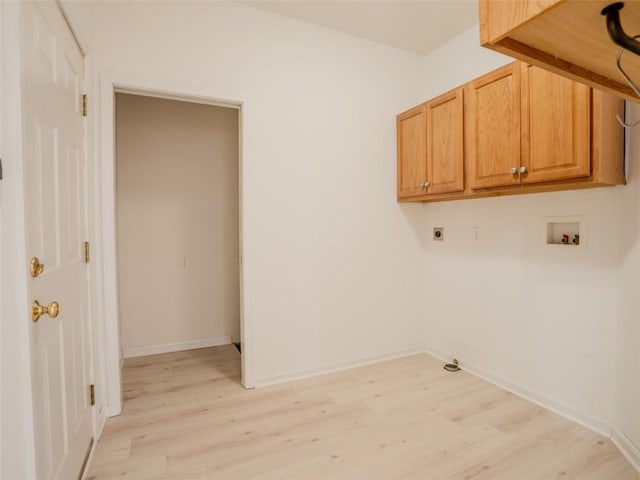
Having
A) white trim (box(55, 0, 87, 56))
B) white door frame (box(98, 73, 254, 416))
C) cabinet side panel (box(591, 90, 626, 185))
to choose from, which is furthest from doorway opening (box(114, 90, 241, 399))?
cabinet side panel (box(591, 90, 626, 185))

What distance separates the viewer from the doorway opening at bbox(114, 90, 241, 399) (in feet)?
10.9

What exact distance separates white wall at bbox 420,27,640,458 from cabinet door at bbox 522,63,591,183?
0.62ft

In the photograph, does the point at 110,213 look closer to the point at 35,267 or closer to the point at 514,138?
the point at 35,267

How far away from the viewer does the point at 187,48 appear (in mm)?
2354

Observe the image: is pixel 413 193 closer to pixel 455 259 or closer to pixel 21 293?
pixel 455 259

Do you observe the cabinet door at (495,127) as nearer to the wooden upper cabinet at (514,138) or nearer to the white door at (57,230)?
the wooden upper cabinet at (514,138)

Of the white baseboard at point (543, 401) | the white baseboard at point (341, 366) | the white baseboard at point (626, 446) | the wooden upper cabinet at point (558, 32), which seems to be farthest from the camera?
the white baseboard at point (341, 366)

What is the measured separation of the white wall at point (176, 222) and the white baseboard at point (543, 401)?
7.74 ft

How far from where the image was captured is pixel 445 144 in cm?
258

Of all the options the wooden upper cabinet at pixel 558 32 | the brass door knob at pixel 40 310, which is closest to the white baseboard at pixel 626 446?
the wooden upper cabinet at pixel 558 32

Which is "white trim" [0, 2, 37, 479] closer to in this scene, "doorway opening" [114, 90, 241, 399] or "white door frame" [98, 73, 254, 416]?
"white door frame" [98, 73, 254, 416]

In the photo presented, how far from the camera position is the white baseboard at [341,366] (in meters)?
2.66

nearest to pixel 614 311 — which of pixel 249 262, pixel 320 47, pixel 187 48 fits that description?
pixel 249 262

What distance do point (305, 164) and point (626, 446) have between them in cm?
255
